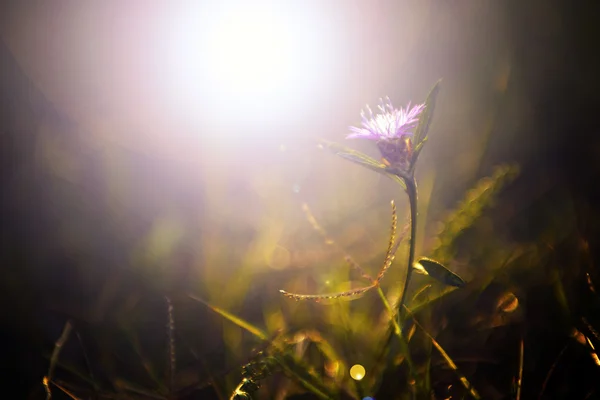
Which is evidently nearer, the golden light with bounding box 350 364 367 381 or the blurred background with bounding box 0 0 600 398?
the golden light with bounding box 350 364 367 381

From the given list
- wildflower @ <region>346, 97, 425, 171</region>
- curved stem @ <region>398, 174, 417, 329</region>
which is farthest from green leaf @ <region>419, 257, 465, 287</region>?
wildflower @ <region>346, 97, 425, 171</region>

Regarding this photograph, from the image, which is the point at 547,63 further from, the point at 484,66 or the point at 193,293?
the point at 193,293

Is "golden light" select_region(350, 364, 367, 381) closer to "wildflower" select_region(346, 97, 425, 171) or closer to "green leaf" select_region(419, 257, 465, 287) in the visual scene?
"green leaf" select_region(419, 257, 465, 287)

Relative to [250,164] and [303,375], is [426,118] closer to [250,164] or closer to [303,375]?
[303,375]

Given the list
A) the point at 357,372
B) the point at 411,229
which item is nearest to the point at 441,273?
the point at 411,229

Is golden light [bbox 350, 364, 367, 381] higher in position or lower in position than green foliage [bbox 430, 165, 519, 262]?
lower

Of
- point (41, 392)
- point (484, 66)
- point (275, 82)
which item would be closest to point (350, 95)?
point (275, 82)
